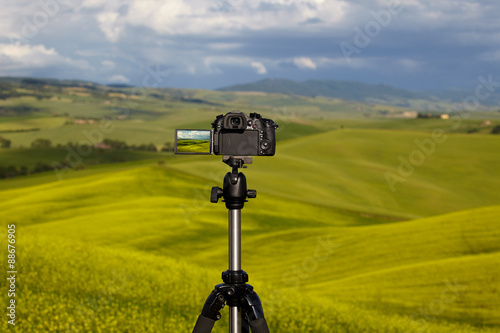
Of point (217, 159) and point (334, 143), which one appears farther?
point (334, 143)

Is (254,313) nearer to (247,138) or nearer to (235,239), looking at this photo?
(235,239)

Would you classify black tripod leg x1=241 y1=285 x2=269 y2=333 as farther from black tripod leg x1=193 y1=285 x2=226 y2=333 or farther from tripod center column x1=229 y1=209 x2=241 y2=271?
tripod center column x1=229 y1=209 x2=241 y2=271

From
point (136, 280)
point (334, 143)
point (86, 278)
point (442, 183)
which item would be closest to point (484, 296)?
point (136, 280)

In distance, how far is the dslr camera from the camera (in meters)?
6.10

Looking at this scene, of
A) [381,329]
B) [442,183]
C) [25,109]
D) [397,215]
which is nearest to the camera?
[381,329]

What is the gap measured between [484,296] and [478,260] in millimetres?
3080

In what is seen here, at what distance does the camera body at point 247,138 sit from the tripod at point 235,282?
104 mm

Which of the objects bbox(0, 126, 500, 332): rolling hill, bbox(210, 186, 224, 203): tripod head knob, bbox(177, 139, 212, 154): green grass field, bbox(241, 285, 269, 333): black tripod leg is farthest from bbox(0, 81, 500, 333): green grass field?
bbox(177, 139, 212, 154): green grass field

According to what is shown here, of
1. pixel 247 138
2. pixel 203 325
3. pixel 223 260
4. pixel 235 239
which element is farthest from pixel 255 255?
pixel 247 138

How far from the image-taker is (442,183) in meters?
78.4

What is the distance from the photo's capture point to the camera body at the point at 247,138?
6.17 metres

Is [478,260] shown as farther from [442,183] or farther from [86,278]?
[442,183]

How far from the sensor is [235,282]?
6.39m

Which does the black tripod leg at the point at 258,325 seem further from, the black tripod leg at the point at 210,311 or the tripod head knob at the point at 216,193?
the tripod head knob at the point at 216,193
